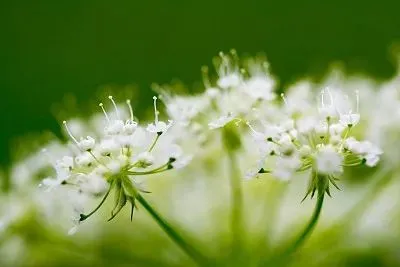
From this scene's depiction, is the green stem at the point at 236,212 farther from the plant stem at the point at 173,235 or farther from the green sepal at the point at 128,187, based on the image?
the green sepal at the point at 128,187

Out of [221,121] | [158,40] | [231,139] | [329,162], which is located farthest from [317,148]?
[158,40]

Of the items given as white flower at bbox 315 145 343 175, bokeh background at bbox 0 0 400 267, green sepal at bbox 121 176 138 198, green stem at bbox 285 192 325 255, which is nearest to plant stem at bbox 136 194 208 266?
green sepal at bbox 121 176 138 198

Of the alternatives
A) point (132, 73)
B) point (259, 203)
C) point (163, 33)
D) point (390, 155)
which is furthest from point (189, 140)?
point (163, 33)

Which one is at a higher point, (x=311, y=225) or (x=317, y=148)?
(x=317, y=148)

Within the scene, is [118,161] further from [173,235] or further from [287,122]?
[287,122]

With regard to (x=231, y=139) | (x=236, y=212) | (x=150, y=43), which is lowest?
(x=150, y=43)

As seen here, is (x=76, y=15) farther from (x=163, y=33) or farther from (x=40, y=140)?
(x=40, y=140)

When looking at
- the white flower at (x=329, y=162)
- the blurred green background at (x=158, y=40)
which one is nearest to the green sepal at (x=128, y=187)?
the white flower at (x=329, y=162)

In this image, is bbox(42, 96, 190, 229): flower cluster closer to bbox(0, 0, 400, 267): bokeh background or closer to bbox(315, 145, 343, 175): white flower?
bbox(315, 145, 343, 175): white flower
